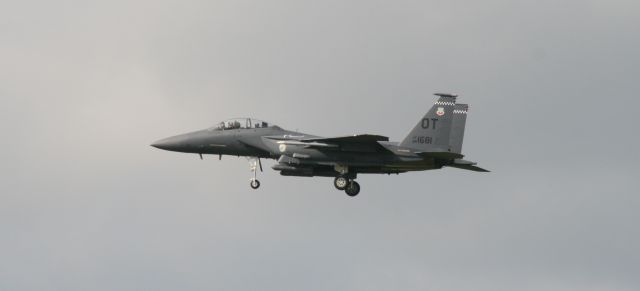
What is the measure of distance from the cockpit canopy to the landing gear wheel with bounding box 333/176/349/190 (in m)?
3.57

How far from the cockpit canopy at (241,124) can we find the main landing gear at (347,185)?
364 cm

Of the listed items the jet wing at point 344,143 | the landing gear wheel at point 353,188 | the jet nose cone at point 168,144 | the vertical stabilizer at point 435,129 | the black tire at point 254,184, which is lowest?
the black tire at point 254,184

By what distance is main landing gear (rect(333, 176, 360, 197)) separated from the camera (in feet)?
263

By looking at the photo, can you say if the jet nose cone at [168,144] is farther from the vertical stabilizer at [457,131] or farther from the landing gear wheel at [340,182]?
the vertical stabilizer at [457,131]

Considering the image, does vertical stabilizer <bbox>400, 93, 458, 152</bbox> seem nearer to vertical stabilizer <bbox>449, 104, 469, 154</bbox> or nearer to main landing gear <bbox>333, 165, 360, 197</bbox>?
vertical stabilizer <bbox>449, 104, 469, 154</bbox>

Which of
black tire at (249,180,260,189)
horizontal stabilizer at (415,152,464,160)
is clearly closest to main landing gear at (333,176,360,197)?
black tire at (249,180,260,189)

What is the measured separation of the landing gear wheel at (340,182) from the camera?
263ft

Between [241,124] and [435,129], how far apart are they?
26.2 ft

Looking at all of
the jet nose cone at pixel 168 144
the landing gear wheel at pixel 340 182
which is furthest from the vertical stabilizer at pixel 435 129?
the jet nose cone at pixel 168 144

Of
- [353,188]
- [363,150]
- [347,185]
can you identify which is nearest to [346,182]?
[347,185]

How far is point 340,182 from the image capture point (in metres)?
80.2

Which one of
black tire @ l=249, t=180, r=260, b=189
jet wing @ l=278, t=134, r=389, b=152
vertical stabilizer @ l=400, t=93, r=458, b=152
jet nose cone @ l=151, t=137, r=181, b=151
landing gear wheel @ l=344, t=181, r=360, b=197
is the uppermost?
vertical stabilizer @ l=400, t=93, r=458, b=152

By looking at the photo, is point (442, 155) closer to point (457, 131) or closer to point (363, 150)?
point (457, 131)

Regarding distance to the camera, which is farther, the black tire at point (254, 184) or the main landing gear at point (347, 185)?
the black tire at point (254, 184)
